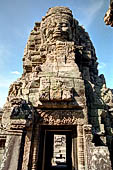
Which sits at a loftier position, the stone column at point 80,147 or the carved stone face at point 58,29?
the carved stone face at point 58,29

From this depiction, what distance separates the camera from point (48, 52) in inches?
288

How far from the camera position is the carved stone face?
748cm

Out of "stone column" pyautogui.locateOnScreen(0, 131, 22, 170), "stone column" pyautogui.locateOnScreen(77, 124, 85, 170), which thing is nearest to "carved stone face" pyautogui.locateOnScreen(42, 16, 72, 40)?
"stone column" pyautogui.locateOnScreen(77, 124, 85, 170)

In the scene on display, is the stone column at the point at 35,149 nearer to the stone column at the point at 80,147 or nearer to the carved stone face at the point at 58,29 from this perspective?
the stone column at the point at 80,147

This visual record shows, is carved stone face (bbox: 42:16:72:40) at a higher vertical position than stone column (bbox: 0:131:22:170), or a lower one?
higher

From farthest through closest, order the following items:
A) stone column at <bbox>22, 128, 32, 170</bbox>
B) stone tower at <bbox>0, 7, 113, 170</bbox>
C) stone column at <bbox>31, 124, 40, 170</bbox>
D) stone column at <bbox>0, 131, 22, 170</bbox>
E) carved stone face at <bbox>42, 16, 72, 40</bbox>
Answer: carved stone face at <bbox>42, 16, 72, 40</bbox> → stone column at <bbox>31, 124, 40, 170</bbox> → stone column at <bbox>22, 128, 32, 170</bbox> → stone tower at <bbox>0, 7, 113, 170</bbox> → stone column at <bbox>0, 131, 22, 170</bbox>

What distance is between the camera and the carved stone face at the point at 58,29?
7477 millimetres

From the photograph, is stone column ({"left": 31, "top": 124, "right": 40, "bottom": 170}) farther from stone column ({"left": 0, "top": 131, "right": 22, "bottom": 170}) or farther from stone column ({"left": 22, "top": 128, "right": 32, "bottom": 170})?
stone column ({"left": 0, "top": 131, "right": 22, "bottom": 170})

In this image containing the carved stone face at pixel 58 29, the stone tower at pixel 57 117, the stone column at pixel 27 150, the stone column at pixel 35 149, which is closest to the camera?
the stone tower at pixel 57 117

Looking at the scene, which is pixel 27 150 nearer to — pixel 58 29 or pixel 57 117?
pixel 57 117

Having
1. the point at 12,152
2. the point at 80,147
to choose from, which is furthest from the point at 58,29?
the point at 12,152

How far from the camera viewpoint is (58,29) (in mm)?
7469

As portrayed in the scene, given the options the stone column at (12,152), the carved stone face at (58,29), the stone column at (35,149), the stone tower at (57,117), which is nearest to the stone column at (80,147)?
the stone tower at (57,117)

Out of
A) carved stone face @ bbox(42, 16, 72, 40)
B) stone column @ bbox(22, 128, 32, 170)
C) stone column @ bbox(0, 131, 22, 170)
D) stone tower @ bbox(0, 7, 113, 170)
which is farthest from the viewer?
carved stone face @ bbox(42, 16, 72, 40)
